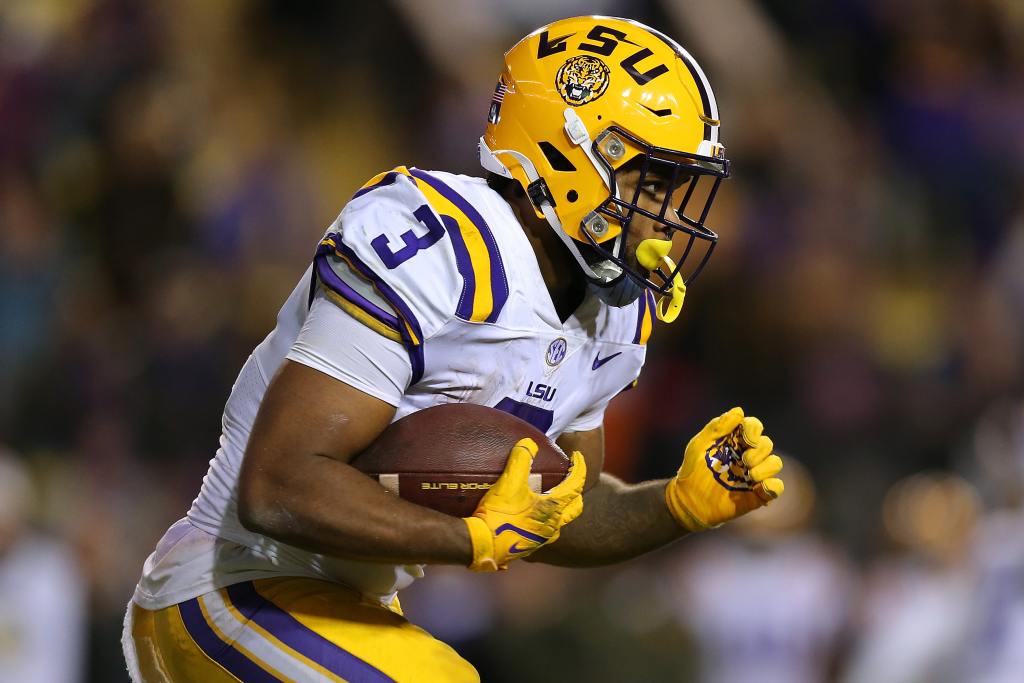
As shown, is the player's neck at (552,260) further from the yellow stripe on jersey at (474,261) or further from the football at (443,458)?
the football at (443,458)

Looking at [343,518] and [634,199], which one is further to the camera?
[634,199]

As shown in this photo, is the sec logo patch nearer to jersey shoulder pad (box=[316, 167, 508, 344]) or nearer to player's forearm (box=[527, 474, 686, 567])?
jersey shoulder pad (box=[316, 167, 508, 344])

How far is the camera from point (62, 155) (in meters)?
7.59

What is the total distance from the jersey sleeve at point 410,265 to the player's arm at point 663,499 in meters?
0.68

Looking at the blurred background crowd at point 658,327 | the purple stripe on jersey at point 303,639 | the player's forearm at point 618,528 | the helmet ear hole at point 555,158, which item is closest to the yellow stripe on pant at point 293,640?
the purple stripe on jersey at point 303,639

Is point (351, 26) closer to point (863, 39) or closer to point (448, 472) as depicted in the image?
point (863, 39)

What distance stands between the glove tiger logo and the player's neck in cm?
50

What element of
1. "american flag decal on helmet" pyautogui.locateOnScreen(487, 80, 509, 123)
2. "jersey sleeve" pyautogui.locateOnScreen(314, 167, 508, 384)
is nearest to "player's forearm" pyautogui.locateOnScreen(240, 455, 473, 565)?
"jersey sleeve" pyautogui.locateOnScreen(314, 167, 508, 384)

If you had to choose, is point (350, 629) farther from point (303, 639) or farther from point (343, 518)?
point (343, 518)

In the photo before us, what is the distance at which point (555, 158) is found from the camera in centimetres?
303

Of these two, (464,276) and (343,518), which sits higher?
(464,276)

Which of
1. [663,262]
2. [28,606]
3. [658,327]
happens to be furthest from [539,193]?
[658,327]

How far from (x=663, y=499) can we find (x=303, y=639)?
93 cm

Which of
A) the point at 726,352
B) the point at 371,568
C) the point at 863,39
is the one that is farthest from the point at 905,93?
the point at 371,568
